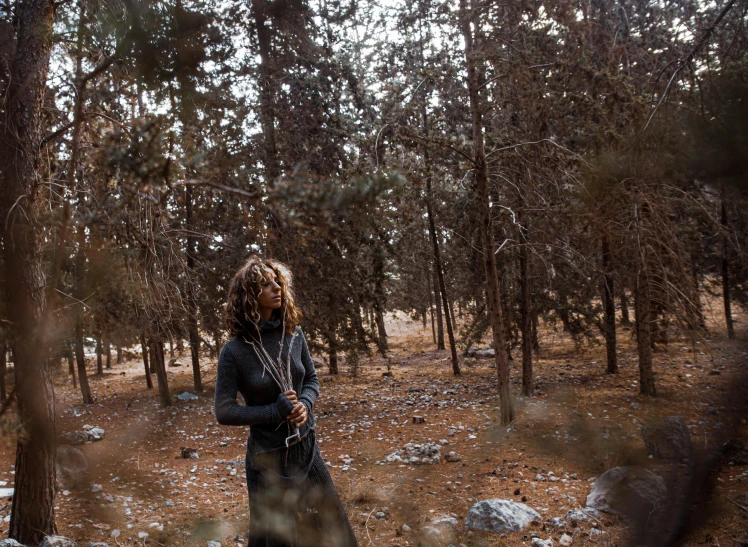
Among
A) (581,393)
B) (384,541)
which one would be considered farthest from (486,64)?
(384,541)

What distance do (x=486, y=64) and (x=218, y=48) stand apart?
6.78 meters

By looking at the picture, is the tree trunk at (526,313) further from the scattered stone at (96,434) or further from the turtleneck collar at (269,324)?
the scattered stone at (96,434)

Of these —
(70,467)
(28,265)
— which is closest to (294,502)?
(28,265)

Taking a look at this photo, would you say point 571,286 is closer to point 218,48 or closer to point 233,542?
point 233,542

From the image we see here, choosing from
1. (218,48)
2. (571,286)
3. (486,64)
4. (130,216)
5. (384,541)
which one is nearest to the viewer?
(218,48)

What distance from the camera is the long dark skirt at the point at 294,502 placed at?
2.67 metres

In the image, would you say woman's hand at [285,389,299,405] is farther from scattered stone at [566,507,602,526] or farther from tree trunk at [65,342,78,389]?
tree trunk at [65,342,78,389]

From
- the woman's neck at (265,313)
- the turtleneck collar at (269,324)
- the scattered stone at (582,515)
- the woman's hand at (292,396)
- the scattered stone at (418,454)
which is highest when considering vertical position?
the woman's neck at (265,313)

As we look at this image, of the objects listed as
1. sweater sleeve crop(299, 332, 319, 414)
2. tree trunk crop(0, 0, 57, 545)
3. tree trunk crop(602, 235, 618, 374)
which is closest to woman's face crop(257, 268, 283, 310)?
sweater sleeve crop(299, 332, 319, 414)

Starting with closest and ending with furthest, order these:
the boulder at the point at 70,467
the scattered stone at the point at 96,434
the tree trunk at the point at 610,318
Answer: the boulder at the point at 70,467, the scattered stone at the point at 96,434, the tree trunk at the point at 610,318

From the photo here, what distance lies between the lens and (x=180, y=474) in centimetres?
672

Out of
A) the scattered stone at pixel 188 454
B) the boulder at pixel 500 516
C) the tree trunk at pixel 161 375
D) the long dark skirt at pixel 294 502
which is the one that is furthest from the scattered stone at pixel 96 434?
the long dark skirt at pixel 294 502

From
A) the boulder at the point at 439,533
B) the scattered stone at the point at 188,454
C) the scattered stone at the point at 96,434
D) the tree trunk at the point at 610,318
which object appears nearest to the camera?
the boulder at the point at 439,533

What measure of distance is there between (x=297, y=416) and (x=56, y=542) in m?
2.81
